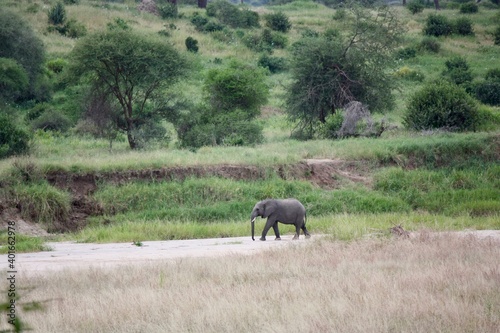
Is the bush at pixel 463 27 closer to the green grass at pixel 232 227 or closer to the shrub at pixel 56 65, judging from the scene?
the shrub at pixel 56 65

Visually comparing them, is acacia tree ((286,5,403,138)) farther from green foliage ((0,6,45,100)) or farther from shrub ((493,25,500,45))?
shrub ((493,25,500,45))

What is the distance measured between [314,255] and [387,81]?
22375 mm

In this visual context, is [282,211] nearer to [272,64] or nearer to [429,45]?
[272,64]

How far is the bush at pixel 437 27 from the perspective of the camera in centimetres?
6200

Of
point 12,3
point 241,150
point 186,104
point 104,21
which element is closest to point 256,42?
point 104,21

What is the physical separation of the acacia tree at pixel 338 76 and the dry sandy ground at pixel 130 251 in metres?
15.4

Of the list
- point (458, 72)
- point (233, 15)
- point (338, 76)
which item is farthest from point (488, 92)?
point (233, 15)

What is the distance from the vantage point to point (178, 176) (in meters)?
24.6

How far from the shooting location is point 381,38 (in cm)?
3531

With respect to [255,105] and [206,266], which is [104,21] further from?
[206,266]

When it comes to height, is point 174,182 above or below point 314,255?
below

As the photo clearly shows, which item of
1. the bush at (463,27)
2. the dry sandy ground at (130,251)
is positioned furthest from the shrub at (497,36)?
the dry sandy ground at (130,251)

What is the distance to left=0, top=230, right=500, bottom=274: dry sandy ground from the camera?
49.7 ft

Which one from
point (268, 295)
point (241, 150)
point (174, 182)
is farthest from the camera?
point (241, 150)
